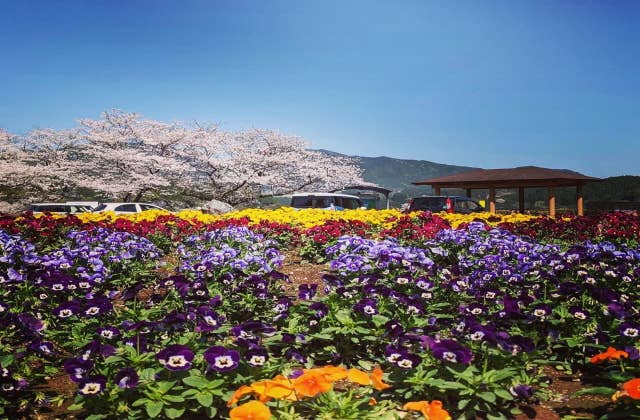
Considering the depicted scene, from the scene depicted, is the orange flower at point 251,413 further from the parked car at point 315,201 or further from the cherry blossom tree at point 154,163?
the cherry blossom tree at point 154,163

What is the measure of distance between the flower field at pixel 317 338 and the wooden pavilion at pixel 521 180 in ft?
56.4

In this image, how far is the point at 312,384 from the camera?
2.49m

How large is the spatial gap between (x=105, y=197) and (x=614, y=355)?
33.5 meters

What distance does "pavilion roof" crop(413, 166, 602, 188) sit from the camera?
21594mm

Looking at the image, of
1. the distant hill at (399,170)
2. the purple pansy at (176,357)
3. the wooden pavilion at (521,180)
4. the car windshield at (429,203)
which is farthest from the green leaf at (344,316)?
the distant hill at (399,170)

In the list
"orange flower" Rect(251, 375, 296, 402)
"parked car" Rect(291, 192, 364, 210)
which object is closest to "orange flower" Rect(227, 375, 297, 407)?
"orange flower" Rect(251, 375, 296, 402)

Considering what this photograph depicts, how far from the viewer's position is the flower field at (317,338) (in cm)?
275

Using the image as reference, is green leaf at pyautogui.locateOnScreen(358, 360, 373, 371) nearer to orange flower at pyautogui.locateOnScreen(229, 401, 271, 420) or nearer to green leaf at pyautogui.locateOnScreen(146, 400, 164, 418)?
orange flower at pyautogui.locateOnScreen(229, 401, 271, 420)

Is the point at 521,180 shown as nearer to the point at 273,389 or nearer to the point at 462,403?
the point at 462,403

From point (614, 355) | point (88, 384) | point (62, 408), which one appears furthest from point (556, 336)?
point (62, 408)

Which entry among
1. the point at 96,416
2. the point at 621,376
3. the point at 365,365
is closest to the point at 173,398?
the point at 96,416

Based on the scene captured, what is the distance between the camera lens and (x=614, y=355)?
9.83 ft

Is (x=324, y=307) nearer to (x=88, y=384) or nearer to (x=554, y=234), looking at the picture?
(x=88, y=384)

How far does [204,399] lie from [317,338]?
1699mm
